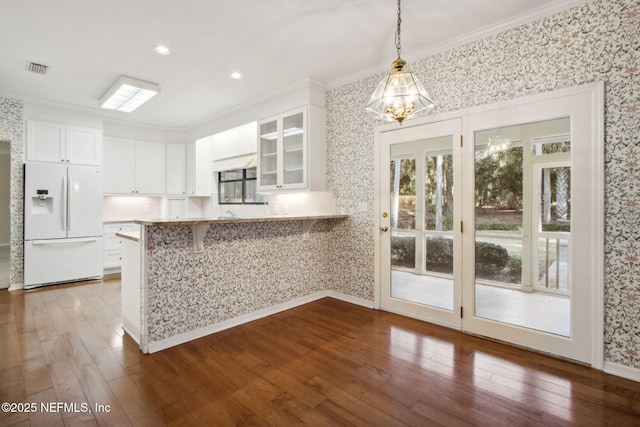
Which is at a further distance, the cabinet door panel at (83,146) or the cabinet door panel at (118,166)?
the cabinet door panel at (118,166)

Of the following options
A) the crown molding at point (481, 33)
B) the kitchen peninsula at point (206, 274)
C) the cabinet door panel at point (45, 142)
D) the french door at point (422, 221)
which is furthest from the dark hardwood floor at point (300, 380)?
the crown molding at point (481, 33)

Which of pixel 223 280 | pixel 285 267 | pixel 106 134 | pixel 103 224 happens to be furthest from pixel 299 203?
pixel 106 134

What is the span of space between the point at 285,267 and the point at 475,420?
2.36 m

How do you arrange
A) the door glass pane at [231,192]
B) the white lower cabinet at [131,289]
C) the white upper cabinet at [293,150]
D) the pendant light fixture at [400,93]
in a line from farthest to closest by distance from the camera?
the door glass pane at [231,192], the white upper cabinet at [293,150], the white lower cabinet at [131,289], the pendant light fixture at [400,93]

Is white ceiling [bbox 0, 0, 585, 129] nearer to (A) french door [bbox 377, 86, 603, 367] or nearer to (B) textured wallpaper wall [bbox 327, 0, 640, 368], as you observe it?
(B) textured wallpaper wall [bbox 327, 0, 640, 368]

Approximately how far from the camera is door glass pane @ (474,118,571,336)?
2510 millimetres

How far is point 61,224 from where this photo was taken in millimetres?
4766

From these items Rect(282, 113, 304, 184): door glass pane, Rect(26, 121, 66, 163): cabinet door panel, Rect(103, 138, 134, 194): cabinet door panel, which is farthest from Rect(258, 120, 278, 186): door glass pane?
Rect(26, 121, 66, 163): cabinet door panel

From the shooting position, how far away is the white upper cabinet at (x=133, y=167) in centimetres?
565

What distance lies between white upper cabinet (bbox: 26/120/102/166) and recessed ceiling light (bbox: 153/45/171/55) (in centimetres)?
288

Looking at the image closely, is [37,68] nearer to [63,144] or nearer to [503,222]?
[63,144]

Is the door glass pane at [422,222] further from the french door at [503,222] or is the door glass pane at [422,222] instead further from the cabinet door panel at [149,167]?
the cabinet door panel at [149,167]

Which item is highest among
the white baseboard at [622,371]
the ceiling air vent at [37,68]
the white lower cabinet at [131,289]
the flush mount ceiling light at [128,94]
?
the ceiling air vent at [37,68]

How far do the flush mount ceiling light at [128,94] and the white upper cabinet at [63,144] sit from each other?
0.87 m
